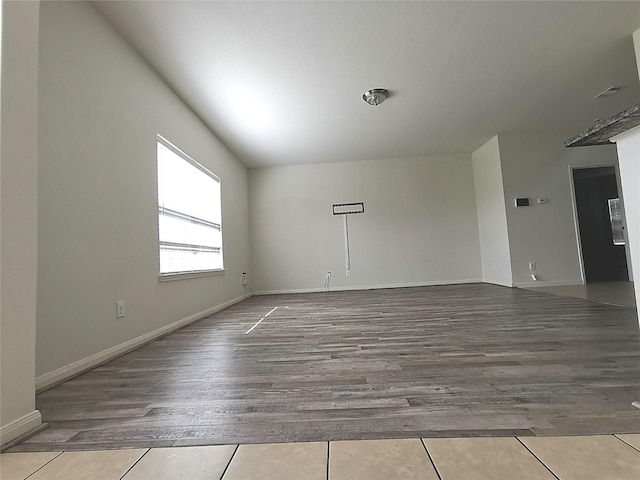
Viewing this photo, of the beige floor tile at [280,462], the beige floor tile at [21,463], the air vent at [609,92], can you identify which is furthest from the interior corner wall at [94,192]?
the air vent at [609,92]

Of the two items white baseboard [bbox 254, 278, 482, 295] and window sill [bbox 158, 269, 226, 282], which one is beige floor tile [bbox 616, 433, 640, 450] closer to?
A: window sill [bbox 158, 269, 226, 282]

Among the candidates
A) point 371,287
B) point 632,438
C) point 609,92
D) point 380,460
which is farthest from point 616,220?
point 380,460

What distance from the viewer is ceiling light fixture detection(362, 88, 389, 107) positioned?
3.84 metres

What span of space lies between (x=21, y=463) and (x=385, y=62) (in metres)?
3.90

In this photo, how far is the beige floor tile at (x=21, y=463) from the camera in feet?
3.17

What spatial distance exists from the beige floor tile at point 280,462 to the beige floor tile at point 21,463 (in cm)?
65

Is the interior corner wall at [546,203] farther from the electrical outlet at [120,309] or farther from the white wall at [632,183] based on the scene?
the electrical outlet at [120,309]

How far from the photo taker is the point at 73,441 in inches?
45.4

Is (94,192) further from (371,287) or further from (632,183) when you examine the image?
(371,287)

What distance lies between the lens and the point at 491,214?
19.6ft

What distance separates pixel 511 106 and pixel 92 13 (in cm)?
499

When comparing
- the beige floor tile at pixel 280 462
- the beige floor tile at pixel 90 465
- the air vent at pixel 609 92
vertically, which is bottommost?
the beige floor tile at pixel 280 462

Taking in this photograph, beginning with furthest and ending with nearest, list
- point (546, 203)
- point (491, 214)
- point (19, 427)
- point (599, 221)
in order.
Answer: point (599, 221)
point (491, 214)
point (546, 203)
point (19, 427)

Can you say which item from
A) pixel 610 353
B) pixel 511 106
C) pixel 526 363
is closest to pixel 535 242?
pixel 511 106
